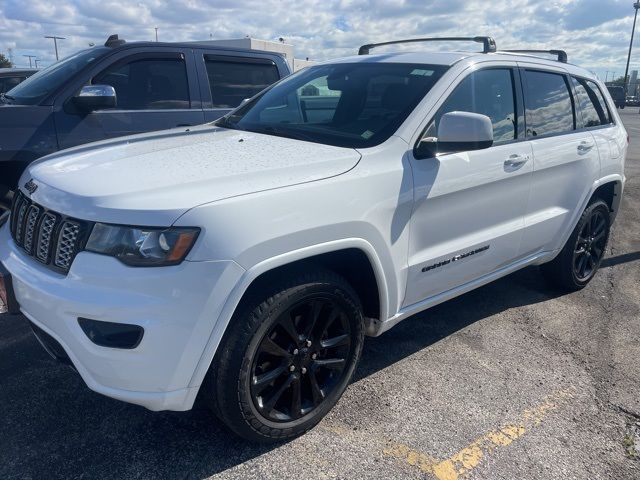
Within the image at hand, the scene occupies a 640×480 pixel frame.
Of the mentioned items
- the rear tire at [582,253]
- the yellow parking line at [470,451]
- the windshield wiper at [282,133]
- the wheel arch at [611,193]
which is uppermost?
the windshield wiper at [282,133]

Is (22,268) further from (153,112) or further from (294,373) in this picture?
(153,112)

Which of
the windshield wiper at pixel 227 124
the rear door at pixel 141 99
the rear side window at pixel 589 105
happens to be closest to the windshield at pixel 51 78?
the rear door at pixel 141 99

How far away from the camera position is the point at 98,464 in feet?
8.38

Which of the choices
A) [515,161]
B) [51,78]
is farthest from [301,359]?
[51,78]

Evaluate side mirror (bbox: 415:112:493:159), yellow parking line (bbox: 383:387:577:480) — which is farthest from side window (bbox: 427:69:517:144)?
yellow parking line (bbox: 383:387:577:480)

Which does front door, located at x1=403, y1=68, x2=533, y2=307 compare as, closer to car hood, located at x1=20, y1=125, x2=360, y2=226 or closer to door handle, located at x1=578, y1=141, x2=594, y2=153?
car hood, located at x1=20, y1=125, x2=360, y2=226

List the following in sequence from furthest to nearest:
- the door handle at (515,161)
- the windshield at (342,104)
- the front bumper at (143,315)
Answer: the door handle at (515,161) < the windshield at (342,104) < the front bumper at (143,315)

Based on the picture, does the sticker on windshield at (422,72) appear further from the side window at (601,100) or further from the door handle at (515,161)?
the side window at (601,100)

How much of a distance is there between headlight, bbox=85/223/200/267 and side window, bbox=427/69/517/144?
170 centimetres

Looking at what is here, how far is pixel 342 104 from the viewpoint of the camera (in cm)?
345

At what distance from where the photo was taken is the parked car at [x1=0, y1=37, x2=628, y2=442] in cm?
218

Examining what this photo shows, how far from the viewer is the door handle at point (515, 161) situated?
3.54m

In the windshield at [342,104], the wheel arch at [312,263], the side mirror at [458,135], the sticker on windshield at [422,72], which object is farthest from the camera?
the sticker on windshield at [422,72]

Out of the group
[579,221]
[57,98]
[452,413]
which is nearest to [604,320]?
[579,221]
